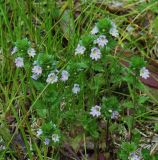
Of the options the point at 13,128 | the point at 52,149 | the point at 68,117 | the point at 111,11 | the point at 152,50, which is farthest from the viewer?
the point at 111,11

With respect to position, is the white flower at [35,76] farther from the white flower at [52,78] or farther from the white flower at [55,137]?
the white flower at [55,137]

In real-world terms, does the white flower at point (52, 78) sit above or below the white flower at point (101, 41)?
below

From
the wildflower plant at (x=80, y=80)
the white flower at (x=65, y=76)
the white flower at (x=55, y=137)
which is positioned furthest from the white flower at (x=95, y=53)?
the white flower at (x=55, y=137)

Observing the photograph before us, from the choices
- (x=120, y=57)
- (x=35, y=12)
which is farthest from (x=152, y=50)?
(x=35, y=12)

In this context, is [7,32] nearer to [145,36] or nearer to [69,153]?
[145,36]

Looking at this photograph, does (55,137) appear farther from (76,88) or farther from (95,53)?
(95,53)

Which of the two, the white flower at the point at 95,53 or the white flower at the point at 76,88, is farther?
the white flower at the point at 76,88

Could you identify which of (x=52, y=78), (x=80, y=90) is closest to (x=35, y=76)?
(x=52, y=78)

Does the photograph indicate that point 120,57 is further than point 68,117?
Yes

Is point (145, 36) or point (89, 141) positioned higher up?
point (145, 36)
